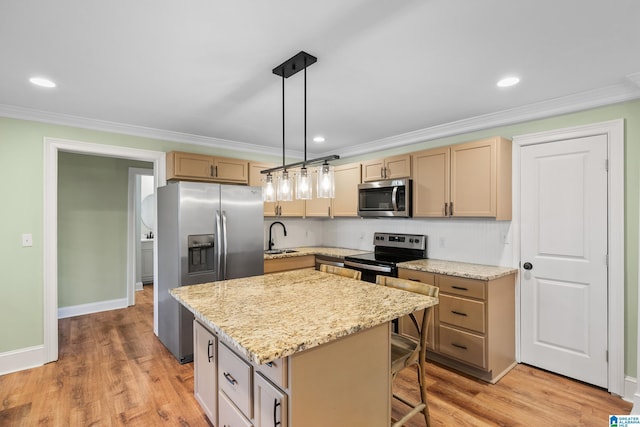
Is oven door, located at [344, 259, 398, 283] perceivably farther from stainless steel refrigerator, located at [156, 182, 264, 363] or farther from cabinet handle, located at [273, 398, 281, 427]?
cabinet handle, located at [273, 398, 281, 427]

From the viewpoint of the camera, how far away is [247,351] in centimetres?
115

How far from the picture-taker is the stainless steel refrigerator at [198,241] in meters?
3.09

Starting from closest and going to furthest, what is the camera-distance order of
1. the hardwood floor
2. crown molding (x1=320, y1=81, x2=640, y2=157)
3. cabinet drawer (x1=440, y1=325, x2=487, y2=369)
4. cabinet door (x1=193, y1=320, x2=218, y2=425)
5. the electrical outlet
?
cabinet door (x1=193, y1=320, x2=218, y2=425) < the hardwood floor < crown molding (x1=320, y1=81, x2=640, y2=157) < cabinet drawer (x1=440, y1=325, x2=487, y2=369) < the electrical outlet

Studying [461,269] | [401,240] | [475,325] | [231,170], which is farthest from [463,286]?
[231,170]

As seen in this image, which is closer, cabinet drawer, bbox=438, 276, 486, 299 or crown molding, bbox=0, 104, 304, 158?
cabinet drawer, bbox=438, 276, 486, 299

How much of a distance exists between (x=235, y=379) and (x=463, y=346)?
2.08 m

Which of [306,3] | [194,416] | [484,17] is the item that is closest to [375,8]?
[306,3]

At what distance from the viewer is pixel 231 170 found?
395 centimetres

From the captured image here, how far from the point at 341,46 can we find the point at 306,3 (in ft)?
1.38

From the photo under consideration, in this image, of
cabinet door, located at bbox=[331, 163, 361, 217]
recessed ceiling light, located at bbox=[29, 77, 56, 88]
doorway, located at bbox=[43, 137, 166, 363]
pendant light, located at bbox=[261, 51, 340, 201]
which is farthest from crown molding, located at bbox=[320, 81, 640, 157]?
doorway, located at bbox=[43, 137, 166, 363]

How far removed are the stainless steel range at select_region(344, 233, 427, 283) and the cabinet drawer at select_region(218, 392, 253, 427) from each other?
2.05 m

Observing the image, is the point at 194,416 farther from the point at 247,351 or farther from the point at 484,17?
the point at 484,17

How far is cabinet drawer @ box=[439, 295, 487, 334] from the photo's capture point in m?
2.67

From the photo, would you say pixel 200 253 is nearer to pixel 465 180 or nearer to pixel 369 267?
pixel 369 267
